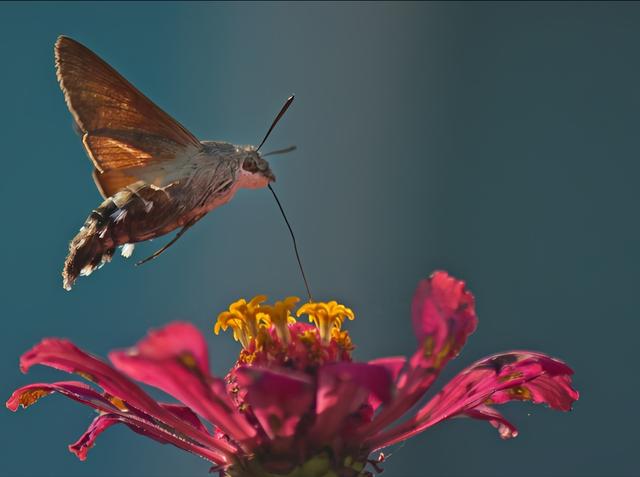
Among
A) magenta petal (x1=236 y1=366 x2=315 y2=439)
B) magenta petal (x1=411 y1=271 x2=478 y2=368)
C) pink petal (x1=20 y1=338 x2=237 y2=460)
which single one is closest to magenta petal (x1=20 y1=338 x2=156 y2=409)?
pink petal (x1=20 y1=338 x2=237 y2=460)

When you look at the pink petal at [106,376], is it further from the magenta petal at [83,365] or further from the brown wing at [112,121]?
the brown wing at [112,121]

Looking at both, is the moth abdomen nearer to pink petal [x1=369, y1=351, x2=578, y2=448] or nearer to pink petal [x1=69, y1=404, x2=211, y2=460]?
pink petal [x1=69, y1=404, x2=211, y2=460]

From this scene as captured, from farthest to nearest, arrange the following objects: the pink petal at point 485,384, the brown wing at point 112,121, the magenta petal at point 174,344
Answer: the brown wing at point 112,121
the pink petal at point 485,384
the magenta petal at point 174,344

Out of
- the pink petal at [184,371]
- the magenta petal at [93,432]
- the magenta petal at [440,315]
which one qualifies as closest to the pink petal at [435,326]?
the magenta petal at [440,315]

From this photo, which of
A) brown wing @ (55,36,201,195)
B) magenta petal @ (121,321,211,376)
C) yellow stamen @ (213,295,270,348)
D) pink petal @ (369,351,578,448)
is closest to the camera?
magenta petal @ (121,321,211,376)

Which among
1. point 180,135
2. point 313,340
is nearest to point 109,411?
point 313,340

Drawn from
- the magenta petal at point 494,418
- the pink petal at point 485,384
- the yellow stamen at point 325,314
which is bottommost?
the magenta petal at point 494,418

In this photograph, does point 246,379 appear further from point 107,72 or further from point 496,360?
point 107,72

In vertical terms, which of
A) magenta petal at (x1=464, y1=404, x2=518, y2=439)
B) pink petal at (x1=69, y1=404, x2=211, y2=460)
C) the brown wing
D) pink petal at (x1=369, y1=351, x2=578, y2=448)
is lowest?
magenta petal at (x1=464, y1=404, x2=518, y2=439)

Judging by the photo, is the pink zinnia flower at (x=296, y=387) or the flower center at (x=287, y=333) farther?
the flower center at (x=287, y=333)
